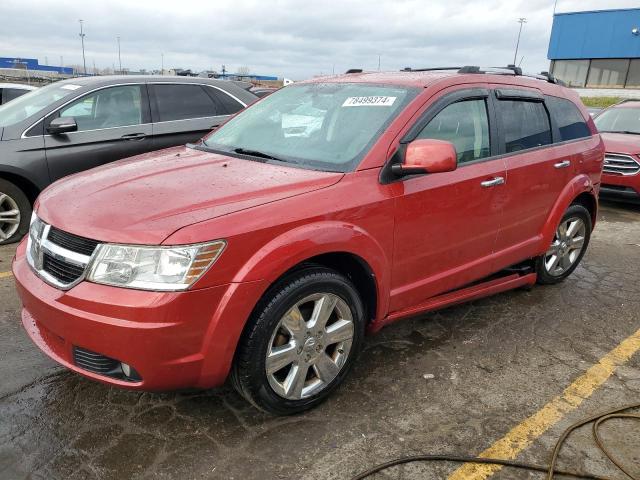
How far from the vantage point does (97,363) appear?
233 centimetres

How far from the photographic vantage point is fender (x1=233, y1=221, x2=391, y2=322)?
2316mm

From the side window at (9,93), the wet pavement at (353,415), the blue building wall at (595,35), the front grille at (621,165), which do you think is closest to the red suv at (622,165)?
the front grille at (621,165)

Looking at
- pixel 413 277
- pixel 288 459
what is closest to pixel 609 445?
pixel 413 277

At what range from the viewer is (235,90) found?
631cm

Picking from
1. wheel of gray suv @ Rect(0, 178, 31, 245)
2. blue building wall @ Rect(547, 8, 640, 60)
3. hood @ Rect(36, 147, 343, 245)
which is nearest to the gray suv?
wheel of gray suv @ Rect(0, 178, 31, 245)

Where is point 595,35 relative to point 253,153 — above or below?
above

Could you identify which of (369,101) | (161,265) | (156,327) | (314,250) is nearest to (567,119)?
(369,101)

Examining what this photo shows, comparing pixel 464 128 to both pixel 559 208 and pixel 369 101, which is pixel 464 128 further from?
pixel 559 208

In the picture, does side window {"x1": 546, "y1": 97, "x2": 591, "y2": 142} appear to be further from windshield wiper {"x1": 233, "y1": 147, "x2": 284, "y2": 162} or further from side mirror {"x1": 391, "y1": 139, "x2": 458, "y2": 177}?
windshield wiper {"x1": 233, "y1": 147, "x2": 284, "y2": 162}

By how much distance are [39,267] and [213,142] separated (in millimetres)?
1451

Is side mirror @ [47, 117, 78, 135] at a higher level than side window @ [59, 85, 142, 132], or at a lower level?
lower

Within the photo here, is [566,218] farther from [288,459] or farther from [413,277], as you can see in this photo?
[288,459]

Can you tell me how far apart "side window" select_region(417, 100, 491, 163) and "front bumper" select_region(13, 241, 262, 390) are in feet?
5.13

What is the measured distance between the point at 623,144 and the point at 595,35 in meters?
35.1
